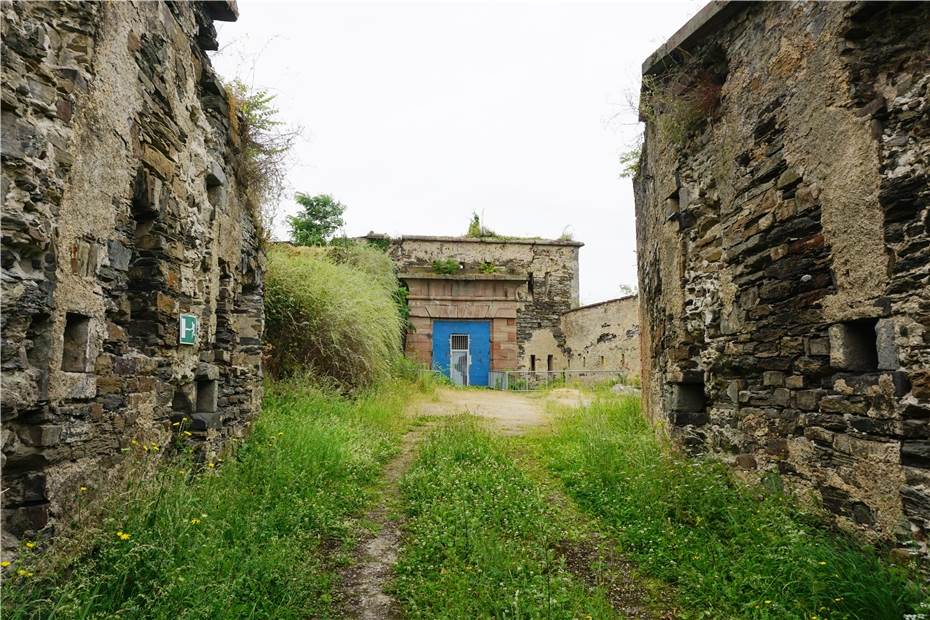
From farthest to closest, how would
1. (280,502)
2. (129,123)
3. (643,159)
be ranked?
(643,159) < (280,502) < (129,123)

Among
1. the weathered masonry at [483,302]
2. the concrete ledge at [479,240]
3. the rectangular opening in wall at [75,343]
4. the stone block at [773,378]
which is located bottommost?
the stone block at [773,378]

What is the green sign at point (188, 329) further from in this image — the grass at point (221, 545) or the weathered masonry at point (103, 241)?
the grass at point (221, 545)

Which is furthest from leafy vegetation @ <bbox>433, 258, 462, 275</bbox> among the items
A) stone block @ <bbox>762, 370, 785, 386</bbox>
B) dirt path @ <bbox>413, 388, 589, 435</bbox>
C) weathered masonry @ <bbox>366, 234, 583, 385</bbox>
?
stone block @ <bbox>762, 370, 785, 386</bbox>

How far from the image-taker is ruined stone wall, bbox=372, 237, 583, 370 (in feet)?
58.7

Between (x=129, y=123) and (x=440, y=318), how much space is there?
14.1m

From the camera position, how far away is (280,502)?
14.5 feet

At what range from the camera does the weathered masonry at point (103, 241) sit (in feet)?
8.80

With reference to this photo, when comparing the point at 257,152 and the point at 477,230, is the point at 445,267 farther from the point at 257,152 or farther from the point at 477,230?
the point at 257,152

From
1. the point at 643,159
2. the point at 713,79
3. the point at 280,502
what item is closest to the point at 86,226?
the point at 280,502

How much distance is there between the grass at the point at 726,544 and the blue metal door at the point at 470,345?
467 inches

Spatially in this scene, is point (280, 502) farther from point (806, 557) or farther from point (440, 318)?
point (440, 318)

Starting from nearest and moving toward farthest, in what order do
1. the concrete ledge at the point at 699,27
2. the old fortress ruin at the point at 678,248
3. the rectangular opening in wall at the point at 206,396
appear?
the old fortress ruin at the point at 678,248, the concrete ledge at the point at 699,27, the rectangular opening in wall at the point at 206,396

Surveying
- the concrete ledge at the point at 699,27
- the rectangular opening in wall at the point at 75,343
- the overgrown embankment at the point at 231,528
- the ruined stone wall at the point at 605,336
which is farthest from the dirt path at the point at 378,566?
the ruined stone wall at the point at 605,336

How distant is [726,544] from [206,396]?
4.52m
